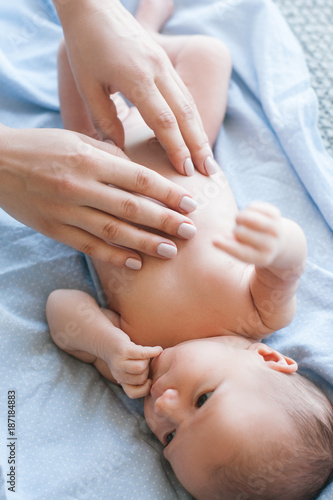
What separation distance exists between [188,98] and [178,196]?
0.25 meters

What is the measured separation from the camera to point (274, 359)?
3.06 ft

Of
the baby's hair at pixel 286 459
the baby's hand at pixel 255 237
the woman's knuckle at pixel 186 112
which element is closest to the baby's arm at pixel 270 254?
the baby's hand at pixel 255 237

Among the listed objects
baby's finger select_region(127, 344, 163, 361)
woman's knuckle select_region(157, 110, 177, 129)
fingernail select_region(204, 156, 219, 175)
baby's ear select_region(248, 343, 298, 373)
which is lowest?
baby's finger select_region(127, 344, 163, 361)

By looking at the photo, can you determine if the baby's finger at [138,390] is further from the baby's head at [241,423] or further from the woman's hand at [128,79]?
the woman's hand at [128,79]

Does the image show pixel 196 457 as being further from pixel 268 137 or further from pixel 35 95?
pixel 35 95

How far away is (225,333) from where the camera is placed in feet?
3.23

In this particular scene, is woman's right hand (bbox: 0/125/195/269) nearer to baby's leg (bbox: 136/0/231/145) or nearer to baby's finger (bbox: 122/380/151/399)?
baby's finger (bbox: 122/380/151/399)

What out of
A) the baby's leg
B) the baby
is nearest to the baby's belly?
the baby

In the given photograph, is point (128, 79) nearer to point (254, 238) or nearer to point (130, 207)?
point (130, 207)

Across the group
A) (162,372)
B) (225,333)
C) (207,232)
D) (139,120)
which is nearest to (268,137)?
(139,120)

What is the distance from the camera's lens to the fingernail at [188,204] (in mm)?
941

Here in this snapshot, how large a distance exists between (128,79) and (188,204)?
278 millimetres

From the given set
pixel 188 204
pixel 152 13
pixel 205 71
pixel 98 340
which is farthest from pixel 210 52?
pixel 98 340

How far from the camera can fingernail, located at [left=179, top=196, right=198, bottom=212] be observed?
0.94m
